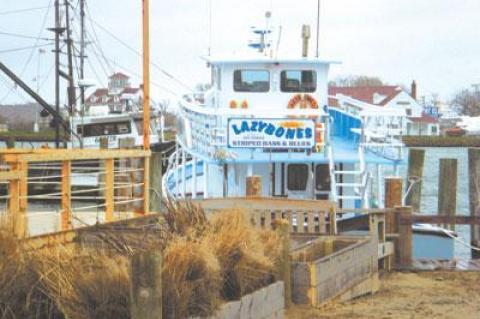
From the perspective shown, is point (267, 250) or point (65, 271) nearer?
point (65, 271)

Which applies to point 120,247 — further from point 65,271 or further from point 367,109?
point 367,109

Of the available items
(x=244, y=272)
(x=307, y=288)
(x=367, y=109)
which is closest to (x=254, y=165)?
(x=367, y=109)

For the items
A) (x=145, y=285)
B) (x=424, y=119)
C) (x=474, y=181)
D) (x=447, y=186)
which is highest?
(x=424, y=119)

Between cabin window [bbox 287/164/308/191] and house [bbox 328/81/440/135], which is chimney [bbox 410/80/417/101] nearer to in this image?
house [bbox 328/81/440/135]

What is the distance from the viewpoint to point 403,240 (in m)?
15.4

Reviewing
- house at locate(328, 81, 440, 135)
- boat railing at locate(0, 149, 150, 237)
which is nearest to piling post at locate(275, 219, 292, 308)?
boat railing at locate(0, 149, 150, 237)

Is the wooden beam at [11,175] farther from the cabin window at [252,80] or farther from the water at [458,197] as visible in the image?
the water at [458,197]

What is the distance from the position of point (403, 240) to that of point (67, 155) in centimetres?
761

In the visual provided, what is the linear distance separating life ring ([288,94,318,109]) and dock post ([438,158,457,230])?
3708 mm

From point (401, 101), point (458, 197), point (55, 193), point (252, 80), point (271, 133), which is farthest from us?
point (401, 101)

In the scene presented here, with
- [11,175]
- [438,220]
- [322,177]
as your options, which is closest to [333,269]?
[11,175]

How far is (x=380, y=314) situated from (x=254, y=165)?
28.6 feet

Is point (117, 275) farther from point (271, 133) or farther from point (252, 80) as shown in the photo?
point (252, 80)

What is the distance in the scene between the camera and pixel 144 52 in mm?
12156
